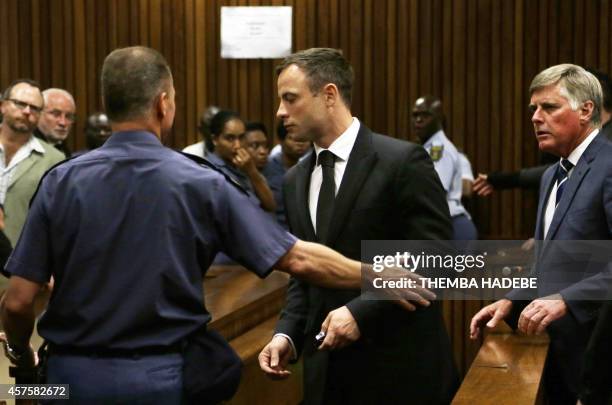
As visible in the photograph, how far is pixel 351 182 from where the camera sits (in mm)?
2701

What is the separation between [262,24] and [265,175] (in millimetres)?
1868

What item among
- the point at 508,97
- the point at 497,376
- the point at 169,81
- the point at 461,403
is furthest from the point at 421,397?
the point at 508,97

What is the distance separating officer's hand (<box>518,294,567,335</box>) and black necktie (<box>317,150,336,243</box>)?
0.60 m

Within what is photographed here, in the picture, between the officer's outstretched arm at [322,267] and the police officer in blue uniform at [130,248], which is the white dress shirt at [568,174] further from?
the police officer in blue uniform at [130,248]

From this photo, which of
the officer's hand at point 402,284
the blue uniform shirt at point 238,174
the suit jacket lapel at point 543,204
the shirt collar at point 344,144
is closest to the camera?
the officer's hand at point 402,284

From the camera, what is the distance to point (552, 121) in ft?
10.5

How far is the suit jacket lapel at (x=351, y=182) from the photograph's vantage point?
268cm

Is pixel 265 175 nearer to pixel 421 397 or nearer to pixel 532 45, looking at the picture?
pixel 532 45

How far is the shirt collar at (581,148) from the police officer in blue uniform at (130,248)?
1.33 meters

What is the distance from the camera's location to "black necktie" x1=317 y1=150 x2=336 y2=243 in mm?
2719

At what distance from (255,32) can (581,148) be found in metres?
5.05

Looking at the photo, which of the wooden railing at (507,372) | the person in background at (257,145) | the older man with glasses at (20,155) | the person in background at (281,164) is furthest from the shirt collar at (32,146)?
the wooden railing at (507,372)

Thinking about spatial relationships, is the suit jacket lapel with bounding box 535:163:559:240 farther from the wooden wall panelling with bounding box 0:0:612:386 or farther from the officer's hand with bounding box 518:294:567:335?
the wooden wall panelling with bounding box 0:0:612:386

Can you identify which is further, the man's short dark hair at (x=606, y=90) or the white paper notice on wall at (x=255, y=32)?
the white paper notice on wall at (x=255, y=32)
